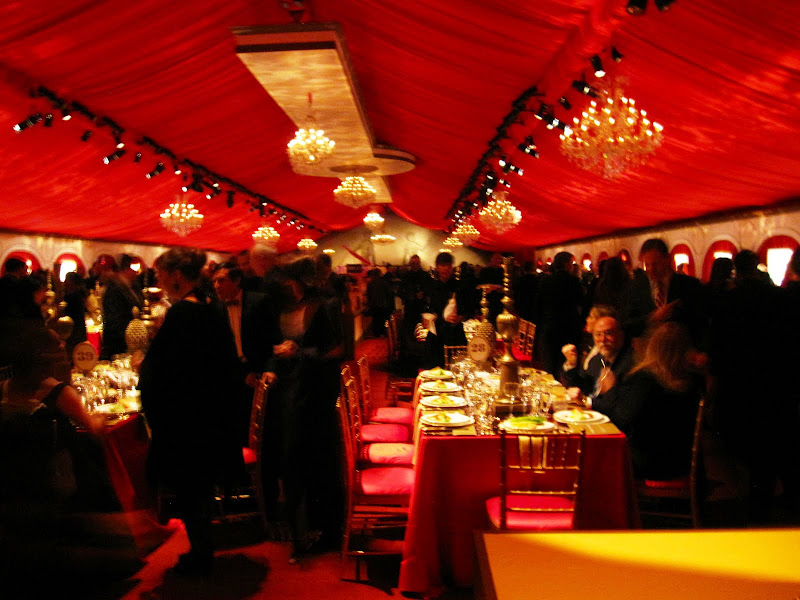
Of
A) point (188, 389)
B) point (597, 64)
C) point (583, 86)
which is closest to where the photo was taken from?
point (188, 389)

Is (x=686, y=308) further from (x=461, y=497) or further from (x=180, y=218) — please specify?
(x=180, y=218)

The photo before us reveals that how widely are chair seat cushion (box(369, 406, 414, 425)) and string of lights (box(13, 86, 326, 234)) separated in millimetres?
4075

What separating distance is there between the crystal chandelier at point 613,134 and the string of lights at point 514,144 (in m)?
0.22

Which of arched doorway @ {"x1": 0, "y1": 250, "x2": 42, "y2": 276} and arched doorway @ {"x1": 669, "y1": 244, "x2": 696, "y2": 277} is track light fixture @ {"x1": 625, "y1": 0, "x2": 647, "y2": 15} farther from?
arched doorway @ {"x1": 0, "y1": 250, "x2": 42, "y2": 276}

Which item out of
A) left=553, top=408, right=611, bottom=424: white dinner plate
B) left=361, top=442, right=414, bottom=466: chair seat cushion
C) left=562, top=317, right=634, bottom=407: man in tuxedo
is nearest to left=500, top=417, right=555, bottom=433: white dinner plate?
left=553, top=408, right=611, bottom=424: white dinner plate

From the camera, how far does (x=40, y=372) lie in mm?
2270

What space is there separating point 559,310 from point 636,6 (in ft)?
11.5

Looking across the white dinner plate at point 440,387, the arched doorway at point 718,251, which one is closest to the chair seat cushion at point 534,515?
the white dinner plate at point 440,387

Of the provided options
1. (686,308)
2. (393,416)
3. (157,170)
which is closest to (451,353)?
(393,416)

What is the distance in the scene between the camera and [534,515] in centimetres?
277

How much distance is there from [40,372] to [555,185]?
7.96m

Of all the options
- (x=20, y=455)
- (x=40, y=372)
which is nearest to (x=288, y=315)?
(x=40, y=372)

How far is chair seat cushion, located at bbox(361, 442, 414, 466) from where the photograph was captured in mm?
3541

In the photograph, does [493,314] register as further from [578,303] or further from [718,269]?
[718,269]
